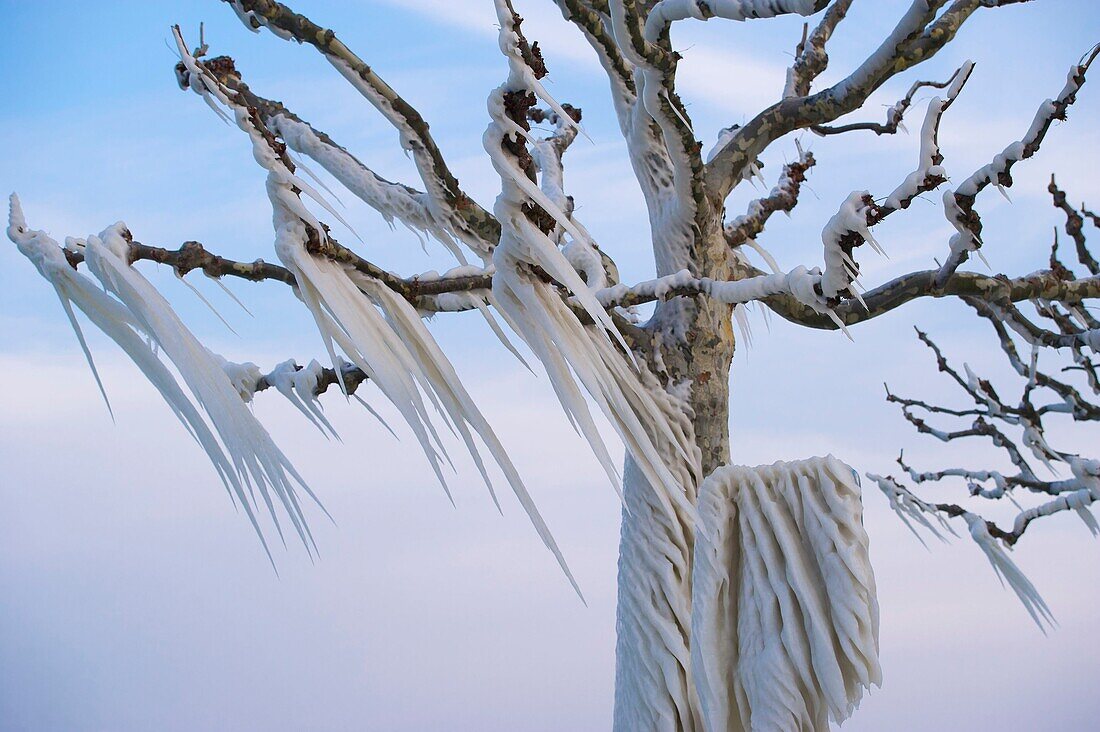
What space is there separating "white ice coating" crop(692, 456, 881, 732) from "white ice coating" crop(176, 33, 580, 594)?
544mm

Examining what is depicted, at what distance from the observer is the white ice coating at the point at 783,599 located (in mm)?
2129

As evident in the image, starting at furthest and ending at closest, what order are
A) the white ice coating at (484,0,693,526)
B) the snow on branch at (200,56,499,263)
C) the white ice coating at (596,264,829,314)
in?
the snow on branch at (200,56,499,263) < the white ice coating at (596,264,829,314) < the white ice coating at (484,0,693,526)

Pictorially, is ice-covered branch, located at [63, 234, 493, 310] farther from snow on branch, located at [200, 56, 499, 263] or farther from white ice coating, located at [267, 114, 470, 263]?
white ice coating, located at [267, 114, 470, 263]

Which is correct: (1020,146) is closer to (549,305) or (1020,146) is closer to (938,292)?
(938,292)

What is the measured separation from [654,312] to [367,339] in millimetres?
1329

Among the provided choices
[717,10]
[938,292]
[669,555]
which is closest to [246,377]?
[669,555]

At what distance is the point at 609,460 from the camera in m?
2.08

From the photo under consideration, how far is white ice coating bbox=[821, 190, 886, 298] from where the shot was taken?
212cm

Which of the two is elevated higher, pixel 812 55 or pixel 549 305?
pixel 812 55

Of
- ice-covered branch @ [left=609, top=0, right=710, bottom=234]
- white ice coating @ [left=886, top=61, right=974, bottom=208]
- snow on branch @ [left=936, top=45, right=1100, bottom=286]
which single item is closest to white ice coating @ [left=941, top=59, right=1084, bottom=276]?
snow on branch @ [left=936, top=45, right=1100, bottom=286]

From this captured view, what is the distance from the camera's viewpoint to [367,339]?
222 centimetres

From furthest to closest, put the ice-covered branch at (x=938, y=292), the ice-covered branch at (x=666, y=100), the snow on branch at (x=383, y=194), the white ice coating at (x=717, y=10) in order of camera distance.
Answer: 1. the snow on branch at (x=383, y=194)
2. the ice-covered branch at (x=938, y=292)
3. the ice-covered branch at (x=666, y=100)
4. the white ice coating at (x=717, y=10)

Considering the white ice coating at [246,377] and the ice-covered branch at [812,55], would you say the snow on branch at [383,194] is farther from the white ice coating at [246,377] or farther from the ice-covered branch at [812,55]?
the ice-covered branch at [812,55]

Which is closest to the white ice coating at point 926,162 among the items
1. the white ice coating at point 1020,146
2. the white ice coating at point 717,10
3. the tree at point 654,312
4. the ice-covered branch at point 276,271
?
the tree at point 654,312
